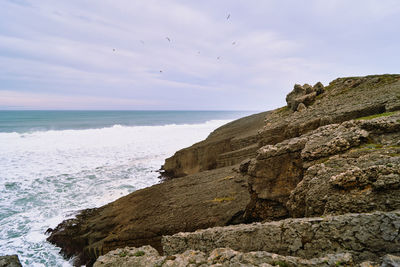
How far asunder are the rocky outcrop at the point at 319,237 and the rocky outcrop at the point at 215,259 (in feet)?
1.33

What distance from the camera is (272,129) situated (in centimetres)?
1340

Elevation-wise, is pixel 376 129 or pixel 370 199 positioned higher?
pixel 376 129

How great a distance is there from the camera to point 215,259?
4.55 metres

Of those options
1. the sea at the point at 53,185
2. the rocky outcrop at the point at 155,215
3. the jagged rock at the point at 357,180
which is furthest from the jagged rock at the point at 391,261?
the sea at the point at 53,185

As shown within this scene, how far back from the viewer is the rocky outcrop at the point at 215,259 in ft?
11.9

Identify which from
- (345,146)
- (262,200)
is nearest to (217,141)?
(262,200)

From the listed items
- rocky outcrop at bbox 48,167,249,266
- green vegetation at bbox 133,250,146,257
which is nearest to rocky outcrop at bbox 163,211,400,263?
green vegetation at bbox 133,250,146,257

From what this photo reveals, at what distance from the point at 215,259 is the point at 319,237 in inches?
80.5

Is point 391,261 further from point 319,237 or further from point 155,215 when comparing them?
point 155,215

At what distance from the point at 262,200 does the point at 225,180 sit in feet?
16.7

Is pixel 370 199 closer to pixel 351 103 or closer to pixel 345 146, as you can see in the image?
pixel 345 146

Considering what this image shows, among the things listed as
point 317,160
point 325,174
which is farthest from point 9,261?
point 317,160

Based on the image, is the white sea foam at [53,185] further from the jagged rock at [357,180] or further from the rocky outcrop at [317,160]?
the jagged rock at [357,180]

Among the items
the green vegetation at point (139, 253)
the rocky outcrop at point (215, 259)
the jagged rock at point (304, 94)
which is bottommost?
the green vegetation at point (139, 253)
